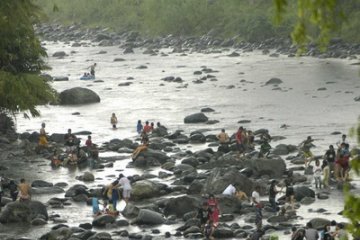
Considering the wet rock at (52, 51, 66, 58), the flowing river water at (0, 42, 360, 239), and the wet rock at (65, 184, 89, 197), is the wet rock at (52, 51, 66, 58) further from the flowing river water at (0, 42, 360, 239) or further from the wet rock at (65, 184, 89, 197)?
the wet rock at (65, 184, 89, 197)

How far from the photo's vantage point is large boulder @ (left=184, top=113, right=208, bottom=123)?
49688mm

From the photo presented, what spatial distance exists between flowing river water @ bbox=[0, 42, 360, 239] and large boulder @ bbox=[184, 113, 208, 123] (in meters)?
0.49

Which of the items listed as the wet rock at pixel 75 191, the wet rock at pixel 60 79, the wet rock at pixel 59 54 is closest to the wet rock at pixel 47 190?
the wet rock at pixel 75 191

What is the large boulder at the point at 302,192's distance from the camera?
96.9 ft

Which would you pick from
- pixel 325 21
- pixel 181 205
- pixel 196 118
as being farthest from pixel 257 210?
pixel 196 118

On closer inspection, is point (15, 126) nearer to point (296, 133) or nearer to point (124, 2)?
point (296, 133)

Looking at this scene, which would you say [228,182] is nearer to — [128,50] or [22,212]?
[22,212]

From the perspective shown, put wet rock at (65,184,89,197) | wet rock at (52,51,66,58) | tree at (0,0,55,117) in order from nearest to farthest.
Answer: wet rock at (65,184,89,197)
tree at (0,0,55,117)
wet rock at (52,51,66,58)

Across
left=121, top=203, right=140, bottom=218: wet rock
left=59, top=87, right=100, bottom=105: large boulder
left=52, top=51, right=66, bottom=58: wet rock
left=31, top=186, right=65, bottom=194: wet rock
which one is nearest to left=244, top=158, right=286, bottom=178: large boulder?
left=121, top=203, right=140, bottom=218: wet rock

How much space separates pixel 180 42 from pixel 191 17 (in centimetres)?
683

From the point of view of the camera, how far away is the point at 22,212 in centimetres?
2791

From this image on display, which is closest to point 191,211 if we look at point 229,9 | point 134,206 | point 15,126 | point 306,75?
point 134,206

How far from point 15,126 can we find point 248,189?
2172 centimetres

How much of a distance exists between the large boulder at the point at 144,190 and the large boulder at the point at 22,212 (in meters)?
3.80
